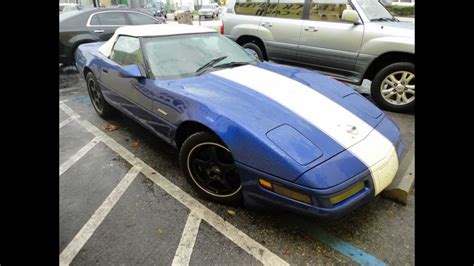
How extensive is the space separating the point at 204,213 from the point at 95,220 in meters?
0.86

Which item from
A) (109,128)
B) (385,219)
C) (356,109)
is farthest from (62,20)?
(385,219)

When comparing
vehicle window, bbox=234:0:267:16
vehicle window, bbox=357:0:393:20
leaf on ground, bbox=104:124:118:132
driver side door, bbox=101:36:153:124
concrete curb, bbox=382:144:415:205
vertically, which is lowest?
concrete curb, bbox=382:144:415:205

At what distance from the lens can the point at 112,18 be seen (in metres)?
7.80

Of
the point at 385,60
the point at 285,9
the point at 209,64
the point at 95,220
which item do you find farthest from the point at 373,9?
the point at 95,220

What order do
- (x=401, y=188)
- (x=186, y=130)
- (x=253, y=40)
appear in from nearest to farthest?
(x=401, y=188), (x=186, y=130), (x=253, y=40)

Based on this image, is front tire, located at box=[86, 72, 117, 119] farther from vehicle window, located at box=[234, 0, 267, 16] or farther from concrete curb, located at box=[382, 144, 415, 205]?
concrete curb, located at box=[382, 144, 415, 205]

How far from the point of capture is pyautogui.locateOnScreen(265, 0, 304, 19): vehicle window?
553 cm

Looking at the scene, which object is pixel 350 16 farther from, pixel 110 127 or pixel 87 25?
pixel 87 25

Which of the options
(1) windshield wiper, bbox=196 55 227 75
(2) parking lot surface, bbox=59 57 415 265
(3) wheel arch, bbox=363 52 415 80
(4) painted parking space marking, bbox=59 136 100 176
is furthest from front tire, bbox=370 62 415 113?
(4) painted parking space marking, bbox=59 136 100 176

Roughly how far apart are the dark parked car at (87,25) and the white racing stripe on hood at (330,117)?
17.9 feet

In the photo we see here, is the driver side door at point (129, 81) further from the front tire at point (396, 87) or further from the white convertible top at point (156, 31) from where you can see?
the front tire at point (396, 87)

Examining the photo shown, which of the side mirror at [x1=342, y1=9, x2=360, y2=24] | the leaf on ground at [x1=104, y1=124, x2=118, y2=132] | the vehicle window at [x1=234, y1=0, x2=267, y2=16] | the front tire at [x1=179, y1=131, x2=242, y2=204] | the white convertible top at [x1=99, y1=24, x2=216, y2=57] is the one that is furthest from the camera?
the vehicle window at [x1=234, y1=0, x2=267, y2=16]

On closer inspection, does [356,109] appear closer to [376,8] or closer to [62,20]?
[376,8]
